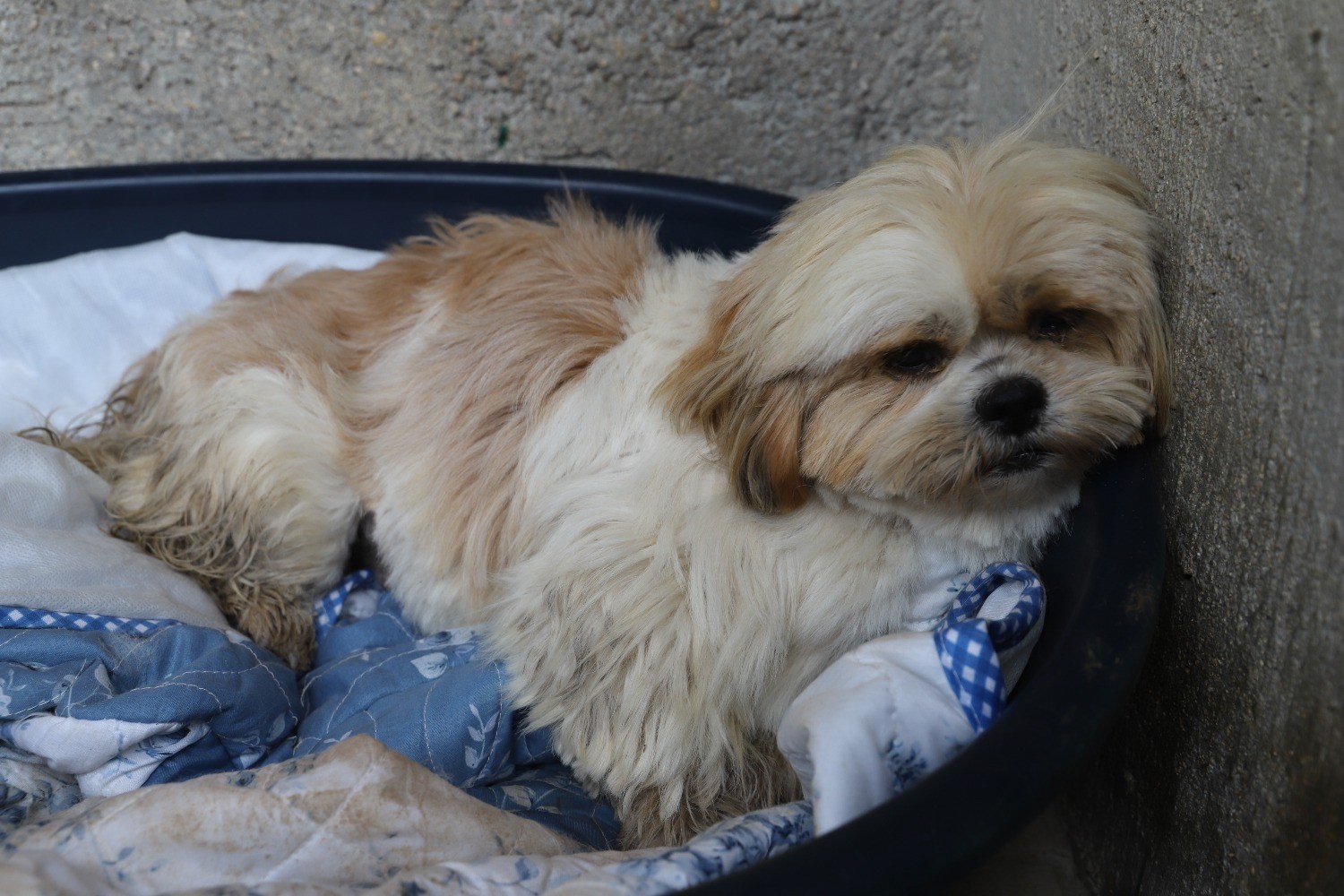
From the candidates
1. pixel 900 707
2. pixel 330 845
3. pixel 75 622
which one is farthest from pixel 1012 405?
pixel 75 622

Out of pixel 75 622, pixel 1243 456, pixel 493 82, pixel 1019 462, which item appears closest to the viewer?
pixel 1243 456

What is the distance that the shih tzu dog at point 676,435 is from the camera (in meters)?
1.40

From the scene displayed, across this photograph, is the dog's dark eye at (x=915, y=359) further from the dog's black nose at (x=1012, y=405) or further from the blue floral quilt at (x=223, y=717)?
the blue floral quilt at (x=223, y=717)

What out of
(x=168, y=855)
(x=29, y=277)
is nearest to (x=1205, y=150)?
(x=168, y=855)

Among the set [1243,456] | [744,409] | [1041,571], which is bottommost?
[1041,571]

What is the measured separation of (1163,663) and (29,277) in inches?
105

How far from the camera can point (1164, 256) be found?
1521mm

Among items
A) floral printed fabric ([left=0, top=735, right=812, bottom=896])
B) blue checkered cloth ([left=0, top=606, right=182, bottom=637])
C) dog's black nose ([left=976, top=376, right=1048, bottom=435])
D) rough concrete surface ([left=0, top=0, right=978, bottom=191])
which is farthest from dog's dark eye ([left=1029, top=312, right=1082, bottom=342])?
rough concrete surface ([left=0, top=0, right=978, bottom=191])

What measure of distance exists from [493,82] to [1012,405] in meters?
2.25

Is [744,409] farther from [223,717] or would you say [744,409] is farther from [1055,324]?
[223,717]

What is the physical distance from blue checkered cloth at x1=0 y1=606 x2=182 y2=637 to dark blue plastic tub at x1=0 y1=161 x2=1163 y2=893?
4.19 ft

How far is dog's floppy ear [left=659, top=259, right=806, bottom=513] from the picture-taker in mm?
1475

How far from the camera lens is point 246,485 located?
2.19 metres

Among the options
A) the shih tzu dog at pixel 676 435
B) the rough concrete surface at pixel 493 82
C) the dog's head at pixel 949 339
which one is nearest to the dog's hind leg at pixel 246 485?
the shih tzu dog at pixel 676 435
